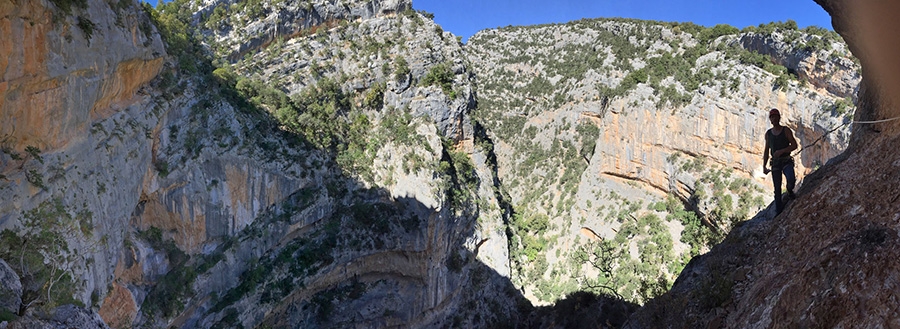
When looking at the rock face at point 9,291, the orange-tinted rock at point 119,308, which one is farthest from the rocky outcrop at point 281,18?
the rock face at point 9,291

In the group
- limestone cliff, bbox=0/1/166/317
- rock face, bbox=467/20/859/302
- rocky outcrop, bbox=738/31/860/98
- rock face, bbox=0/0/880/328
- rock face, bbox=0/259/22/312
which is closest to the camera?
rock face, bbox=0/259/22/312

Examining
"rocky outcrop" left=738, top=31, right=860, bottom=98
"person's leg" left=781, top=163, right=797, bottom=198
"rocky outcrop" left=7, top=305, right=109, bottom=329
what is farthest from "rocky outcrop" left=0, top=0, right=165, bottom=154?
"rocky outcrop" left=738, top=31, right=860, bottom=98

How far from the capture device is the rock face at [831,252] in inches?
151

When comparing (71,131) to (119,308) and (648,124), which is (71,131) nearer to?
(119,308)

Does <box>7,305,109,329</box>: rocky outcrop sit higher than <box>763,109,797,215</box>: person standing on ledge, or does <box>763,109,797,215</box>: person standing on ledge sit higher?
<box>763,109,797,215</box>: person standing on ledge

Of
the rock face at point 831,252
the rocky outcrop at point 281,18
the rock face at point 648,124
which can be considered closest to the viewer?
the rock face at point 831,252

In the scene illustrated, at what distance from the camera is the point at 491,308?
31.8m

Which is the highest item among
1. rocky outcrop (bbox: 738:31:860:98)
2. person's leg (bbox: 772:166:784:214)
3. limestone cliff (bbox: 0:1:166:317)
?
rocky outcrop (bbox: 738:31:860:98)

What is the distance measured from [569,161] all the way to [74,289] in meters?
45.7

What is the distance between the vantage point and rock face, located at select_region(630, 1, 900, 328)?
3.82m

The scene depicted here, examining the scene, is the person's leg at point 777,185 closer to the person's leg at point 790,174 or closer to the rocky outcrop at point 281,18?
the person's leg at point 790,174

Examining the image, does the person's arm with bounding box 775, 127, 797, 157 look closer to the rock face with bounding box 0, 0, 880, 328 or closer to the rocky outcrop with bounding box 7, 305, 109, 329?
the rock face with bounding box 0, 0, 880, 328

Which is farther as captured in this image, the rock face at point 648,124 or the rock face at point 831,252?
the rock face at point 648,124

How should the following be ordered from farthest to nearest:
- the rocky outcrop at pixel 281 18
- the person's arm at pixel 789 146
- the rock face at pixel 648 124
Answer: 1. the rock face at pixel 648 124
2. the rocky outcrop at pixel 281 18
3. the person's arm at pixel 789 146
